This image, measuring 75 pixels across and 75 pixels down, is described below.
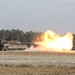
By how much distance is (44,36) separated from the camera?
230 feet

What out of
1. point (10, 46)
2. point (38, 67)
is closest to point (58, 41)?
point (10, 46)

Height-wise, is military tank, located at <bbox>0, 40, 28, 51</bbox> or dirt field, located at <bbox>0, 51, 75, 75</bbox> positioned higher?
military tank, located at <bbox>0, 40, 28, 51</bbox>

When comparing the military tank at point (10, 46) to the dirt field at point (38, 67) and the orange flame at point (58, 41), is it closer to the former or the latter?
the orange flame at point (58, 41)

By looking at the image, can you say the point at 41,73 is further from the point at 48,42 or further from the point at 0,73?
the point at 48,42

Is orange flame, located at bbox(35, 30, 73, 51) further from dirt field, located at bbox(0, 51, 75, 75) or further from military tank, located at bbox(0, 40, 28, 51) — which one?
dirt field, located at bbox(0, 51, 75, 75)

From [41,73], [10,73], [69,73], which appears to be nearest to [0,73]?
[10,73]

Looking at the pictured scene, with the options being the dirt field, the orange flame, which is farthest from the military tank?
the dirt field

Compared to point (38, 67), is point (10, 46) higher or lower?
higher

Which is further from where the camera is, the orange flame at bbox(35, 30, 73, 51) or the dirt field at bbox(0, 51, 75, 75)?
the orange flame at bbox(35, 30, 73, 51)

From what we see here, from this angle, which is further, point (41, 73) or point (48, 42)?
point (48, 42)

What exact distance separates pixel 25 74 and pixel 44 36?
166 ft

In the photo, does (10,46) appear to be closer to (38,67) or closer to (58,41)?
(58,41)

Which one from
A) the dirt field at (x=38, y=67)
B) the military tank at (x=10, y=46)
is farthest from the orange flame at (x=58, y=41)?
the dirt field at (x=38, y=67)

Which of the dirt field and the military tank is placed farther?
the military tank
